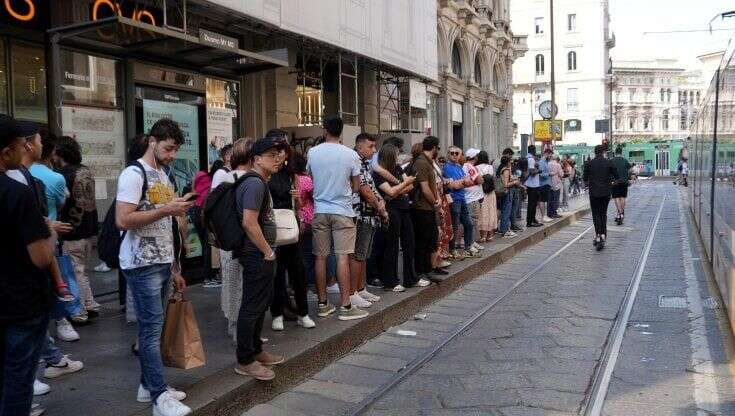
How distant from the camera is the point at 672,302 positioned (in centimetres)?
787

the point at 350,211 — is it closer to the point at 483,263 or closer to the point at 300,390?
the point at 300,390

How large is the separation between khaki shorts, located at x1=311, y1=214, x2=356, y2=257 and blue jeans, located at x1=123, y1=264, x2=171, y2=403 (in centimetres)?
237

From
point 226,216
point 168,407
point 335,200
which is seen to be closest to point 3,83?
point 335,200

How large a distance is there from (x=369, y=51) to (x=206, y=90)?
5.25 m

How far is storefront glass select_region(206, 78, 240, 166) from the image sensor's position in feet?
32.2

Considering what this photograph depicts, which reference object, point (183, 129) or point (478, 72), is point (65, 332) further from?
point (478, 72)

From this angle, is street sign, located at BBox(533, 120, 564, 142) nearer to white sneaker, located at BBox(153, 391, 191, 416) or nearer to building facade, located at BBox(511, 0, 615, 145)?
white sneaker, located at BBox(153, 391, 191, 416)

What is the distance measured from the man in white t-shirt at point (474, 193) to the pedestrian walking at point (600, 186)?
216 cm

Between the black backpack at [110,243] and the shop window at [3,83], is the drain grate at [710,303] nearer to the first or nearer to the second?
the black backpack at [110,243]

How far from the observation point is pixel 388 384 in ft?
16.9

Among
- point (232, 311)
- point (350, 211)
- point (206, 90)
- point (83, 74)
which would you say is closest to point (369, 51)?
point (206, 90)

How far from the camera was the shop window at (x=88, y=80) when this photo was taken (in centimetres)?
841

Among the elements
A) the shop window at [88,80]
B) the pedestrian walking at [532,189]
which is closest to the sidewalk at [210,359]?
the shop window at [88,80]

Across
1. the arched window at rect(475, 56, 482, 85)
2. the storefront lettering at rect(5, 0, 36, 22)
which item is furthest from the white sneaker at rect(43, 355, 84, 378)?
the arched window at rect(475, 56, 482, 85)
